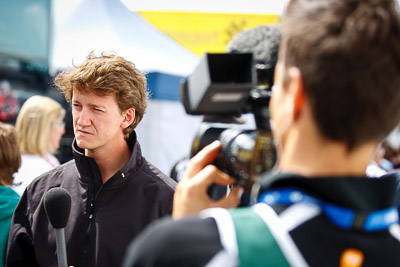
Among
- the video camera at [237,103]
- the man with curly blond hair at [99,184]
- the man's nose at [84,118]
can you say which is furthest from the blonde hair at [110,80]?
the video camera at [237,103]

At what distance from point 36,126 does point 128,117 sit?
1607 millimetres

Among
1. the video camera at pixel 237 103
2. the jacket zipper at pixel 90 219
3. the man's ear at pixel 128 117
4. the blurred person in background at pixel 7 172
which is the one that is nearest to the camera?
the video camera at pixel 237 103

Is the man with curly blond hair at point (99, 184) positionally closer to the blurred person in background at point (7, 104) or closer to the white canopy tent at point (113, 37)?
the white canopy tent at point (113, 37)

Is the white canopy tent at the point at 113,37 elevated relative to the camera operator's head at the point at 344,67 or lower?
lower

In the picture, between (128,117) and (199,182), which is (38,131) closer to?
(128,117)

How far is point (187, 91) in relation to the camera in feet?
3.43

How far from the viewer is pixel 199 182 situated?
1023 mm

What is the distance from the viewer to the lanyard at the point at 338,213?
83 cm

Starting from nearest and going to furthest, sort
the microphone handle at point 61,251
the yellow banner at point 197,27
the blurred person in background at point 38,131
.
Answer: the microphone handle at point 61,251 → the blurred person in background at point 38,131 → the yellow banner at point 197,27

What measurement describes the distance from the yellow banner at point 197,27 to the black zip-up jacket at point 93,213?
332 cm

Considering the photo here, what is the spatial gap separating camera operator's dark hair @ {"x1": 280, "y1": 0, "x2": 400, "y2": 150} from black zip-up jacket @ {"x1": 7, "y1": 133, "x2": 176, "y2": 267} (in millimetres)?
1357

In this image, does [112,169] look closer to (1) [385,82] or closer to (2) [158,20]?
(1) [385,82]

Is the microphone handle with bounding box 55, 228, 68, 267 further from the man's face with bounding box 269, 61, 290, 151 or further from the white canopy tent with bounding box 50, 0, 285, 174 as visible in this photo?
the white canopy tent with bounding box 50, 0, 285, 174

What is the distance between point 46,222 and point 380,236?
5.42 ft
